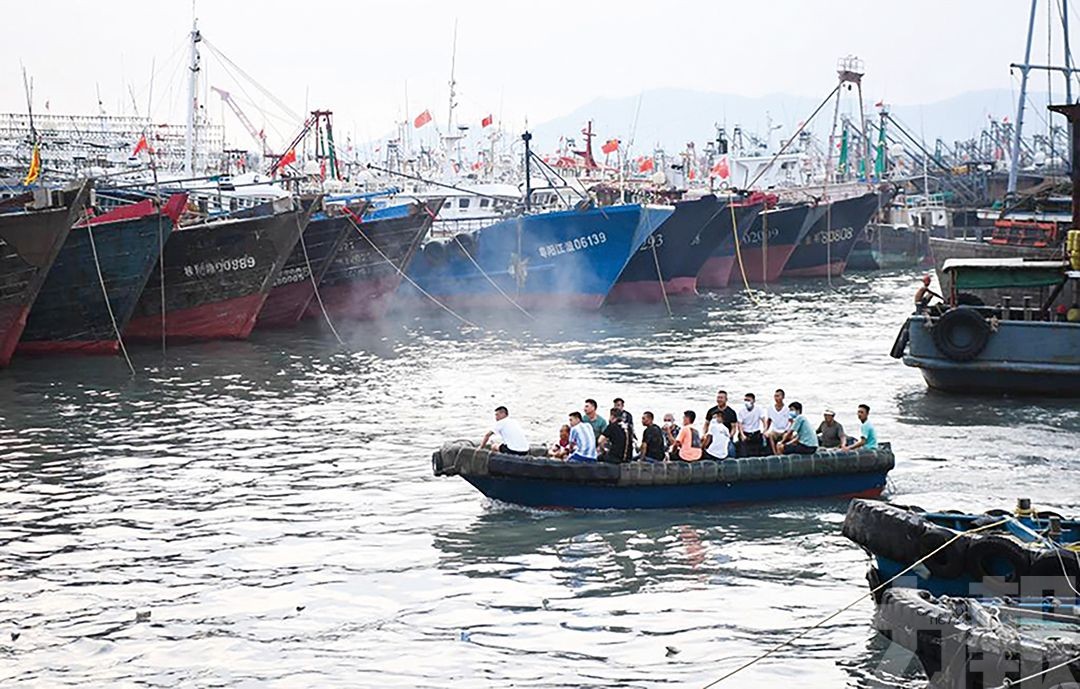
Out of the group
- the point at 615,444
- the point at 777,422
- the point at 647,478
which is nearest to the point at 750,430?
the point at 777,422

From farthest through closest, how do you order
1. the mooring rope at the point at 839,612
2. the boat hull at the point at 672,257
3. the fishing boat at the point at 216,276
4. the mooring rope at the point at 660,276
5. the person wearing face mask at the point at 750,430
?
the boat hull at the point at 672,257 → the mooring rope at the point at 660,276 → the fishing boat at the point at 216,276 → the person wearing face mask at the point at 750,430 → the mooring rope at the point at 839,612

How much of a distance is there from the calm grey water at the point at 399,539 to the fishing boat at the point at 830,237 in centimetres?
3095

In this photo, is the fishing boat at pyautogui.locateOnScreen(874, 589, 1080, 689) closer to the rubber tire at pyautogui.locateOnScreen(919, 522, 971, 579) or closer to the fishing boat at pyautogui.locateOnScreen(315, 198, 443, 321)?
the rubber tire at pyautogui.locateOnScreen(919, 522, 971, 579)

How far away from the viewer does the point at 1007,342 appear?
2880 cm

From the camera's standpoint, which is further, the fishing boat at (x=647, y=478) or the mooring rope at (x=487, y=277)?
the mooring rope at (x=487, y=277)

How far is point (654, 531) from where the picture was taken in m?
18.8

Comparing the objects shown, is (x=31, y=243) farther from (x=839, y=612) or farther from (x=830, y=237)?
(x=830, y=237)

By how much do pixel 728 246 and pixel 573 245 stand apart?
14313mm

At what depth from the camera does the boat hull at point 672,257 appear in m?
52.6

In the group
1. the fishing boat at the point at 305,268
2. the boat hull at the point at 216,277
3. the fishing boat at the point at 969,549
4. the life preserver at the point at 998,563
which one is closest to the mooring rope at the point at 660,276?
the fishing boat at the point at 305,268

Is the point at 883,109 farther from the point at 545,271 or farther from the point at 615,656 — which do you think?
the point at 615,656

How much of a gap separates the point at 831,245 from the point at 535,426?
41.5 m

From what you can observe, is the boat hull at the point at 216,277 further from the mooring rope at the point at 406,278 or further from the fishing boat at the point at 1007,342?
the fishing boat at the point at 1007,342

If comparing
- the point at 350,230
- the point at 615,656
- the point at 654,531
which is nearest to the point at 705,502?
the point at 654,531
